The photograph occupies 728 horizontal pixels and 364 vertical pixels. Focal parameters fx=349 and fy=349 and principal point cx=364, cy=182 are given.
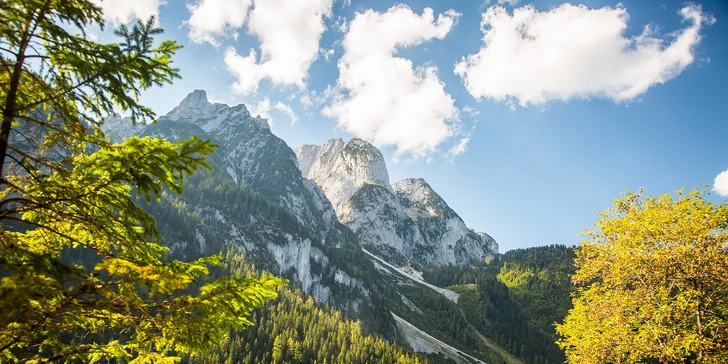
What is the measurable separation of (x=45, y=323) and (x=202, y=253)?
19393 cm

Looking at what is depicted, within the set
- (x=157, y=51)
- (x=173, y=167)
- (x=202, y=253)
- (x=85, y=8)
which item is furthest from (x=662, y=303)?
(x=202, y=253)

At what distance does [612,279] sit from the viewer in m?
17.5

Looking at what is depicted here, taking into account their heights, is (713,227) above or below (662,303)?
above

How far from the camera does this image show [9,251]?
5.99m

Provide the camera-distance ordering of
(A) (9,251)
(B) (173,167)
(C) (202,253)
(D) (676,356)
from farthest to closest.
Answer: (C) (202,253) → (D) (676,356) → (B) (173,167) → (A) (9,251)

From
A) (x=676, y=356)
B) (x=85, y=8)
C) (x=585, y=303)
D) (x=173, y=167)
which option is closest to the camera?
(x=173, y=167)

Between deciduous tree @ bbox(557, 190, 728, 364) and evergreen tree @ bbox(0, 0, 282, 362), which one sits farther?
A: deciduous tree @ bbox(557, 190, 728, 364)

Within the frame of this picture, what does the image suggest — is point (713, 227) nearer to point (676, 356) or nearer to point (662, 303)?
point (662, 303)

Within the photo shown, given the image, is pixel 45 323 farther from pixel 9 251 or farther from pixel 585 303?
pixel 585 303

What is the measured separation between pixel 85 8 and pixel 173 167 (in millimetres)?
3773

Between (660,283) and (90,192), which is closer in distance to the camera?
(90,192)

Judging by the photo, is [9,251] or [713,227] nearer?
[9,251]

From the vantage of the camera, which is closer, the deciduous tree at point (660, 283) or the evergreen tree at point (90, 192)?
the evergreen tree at point (90, 192)

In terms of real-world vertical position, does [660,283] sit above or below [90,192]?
above
